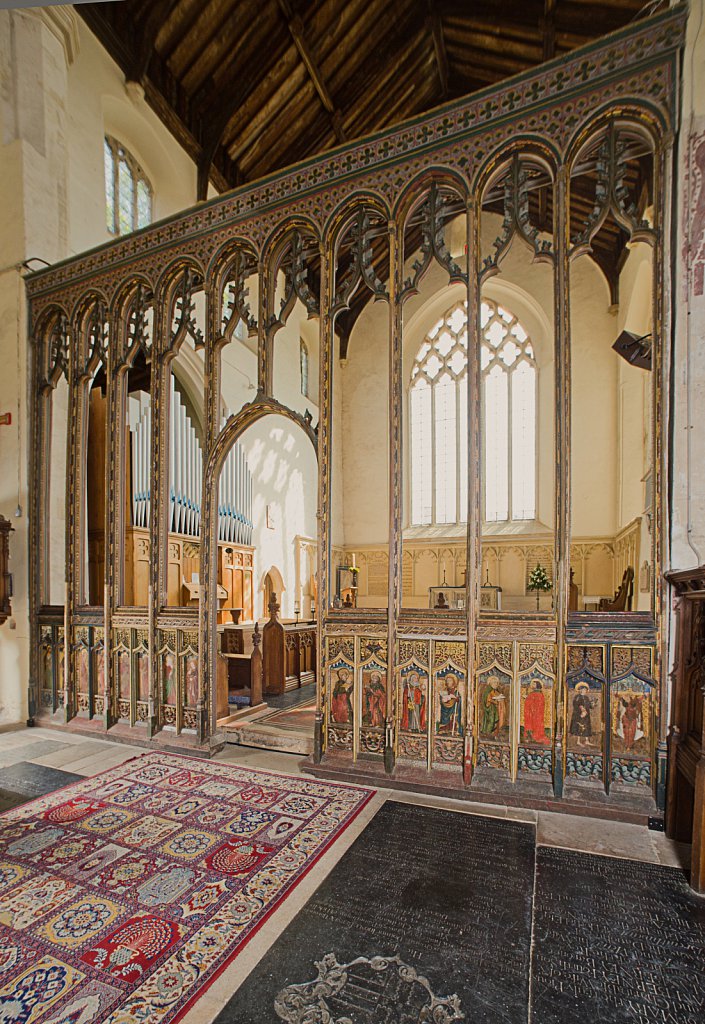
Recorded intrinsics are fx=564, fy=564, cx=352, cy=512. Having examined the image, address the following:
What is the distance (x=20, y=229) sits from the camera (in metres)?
5.65

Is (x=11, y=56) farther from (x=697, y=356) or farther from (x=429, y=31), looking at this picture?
(x=697, y=356)

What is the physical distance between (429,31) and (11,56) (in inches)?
223

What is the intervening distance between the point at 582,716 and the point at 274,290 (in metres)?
3.73

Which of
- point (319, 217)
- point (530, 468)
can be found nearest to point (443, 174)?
point (319, 217)

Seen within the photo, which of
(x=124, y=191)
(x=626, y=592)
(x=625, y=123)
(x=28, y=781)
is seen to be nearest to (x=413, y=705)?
(x=28, y=781)

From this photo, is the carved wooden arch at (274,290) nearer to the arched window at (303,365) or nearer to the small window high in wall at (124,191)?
the small window high in wall at (124,191)

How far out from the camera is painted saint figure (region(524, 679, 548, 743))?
3.44 metres

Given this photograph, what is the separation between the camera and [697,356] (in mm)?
3189

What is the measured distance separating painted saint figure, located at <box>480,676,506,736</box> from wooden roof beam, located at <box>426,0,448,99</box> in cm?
890

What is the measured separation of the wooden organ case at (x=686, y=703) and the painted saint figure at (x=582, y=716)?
0.42 metres

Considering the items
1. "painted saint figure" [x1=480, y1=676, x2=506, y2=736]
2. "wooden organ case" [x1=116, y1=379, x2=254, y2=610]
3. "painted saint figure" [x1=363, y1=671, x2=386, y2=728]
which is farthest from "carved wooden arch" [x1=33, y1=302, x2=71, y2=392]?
"painted saint figure" [x1=480, y1=676, x2=506, y2=736]

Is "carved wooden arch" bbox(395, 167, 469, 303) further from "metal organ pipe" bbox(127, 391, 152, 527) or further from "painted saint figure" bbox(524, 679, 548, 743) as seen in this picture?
"metal organ pipe" bbox(127, 391, 152, 527)

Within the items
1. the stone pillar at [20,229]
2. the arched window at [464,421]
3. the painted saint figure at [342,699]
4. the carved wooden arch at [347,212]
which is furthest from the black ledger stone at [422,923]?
the arched window at [464,421]

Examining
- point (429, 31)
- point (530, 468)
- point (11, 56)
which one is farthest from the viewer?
point (530, 468)
